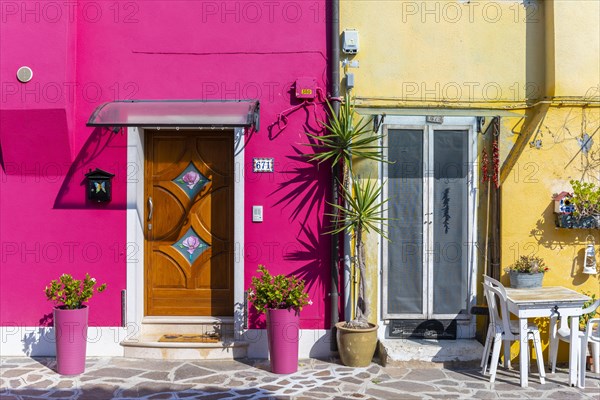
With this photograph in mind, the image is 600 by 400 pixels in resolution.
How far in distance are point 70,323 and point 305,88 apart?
3.92 m

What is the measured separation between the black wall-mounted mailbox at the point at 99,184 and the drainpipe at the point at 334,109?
9.17ft

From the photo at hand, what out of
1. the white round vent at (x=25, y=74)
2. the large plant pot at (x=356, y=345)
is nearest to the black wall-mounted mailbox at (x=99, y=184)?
the white round vent at (x=25, y=74)

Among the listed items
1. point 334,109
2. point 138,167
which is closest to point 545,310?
point 334,109

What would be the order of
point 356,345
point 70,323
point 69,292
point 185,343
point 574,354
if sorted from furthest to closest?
1. point 185,343
2. point 356,345
3. point 69,292
4. point 70,323
5. point 574,354

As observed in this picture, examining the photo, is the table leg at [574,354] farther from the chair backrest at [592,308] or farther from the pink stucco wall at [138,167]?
the pink stucco wall at [138,167]

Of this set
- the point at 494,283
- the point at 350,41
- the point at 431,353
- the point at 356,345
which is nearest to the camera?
the point at 494,283

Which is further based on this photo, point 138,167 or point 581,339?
point 138,167

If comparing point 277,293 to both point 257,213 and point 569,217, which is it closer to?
point 257,213

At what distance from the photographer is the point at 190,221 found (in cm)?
812

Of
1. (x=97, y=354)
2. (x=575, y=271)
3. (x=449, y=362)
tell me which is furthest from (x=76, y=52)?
(x=575, y=271)

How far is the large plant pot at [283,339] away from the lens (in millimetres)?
7109

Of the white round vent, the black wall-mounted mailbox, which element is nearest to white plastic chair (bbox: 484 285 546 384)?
the black wall-mounted mailbox

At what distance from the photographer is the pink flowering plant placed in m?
7.20

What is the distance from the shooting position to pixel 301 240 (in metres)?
7.86
